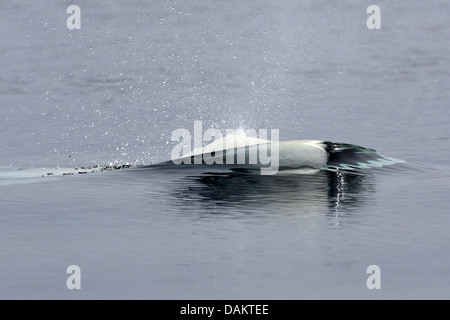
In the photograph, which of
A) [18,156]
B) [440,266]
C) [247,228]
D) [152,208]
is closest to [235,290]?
[440,266]

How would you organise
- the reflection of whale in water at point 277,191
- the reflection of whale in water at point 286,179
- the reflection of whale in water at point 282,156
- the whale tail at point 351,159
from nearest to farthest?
1. the reflection of whale in water at point 277,191
2. the reflection of whale in water at point 286,179
3. the reflection of whale in water at point 282,156
4. the whale tail at point 351,159

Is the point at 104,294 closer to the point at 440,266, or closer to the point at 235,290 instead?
the point at 235,290

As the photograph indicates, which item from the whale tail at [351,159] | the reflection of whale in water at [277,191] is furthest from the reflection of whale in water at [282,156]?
the reflection of whale in water at [277,191]

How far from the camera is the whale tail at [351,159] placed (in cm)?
3828

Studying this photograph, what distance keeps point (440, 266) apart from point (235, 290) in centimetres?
480

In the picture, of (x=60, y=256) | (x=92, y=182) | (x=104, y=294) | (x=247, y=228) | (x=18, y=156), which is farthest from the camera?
(x=18, y=156)

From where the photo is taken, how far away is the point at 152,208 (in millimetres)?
26953

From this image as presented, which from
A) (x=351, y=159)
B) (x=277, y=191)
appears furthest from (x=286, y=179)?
(x=351, y=159)

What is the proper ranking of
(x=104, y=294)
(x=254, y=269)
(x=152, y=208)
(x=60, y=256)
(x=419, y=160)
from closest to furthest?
(x=104, y=294)
(x=254, y=269)
(x=60, y=256)
(x=152, y=208)
(x=419, y=160)

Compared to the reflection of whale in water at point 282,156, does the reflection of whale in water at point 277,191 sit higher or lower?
lower

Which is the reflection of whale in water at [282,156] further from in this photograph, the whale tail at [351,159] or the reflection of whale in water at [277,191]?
the reflection of whale in water at [277,191]

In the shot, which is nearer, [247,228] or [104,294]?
[104,294]

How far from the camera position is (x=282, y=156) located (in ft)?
126

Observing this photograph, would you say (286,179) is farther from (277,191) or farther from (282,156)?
(282,156)
